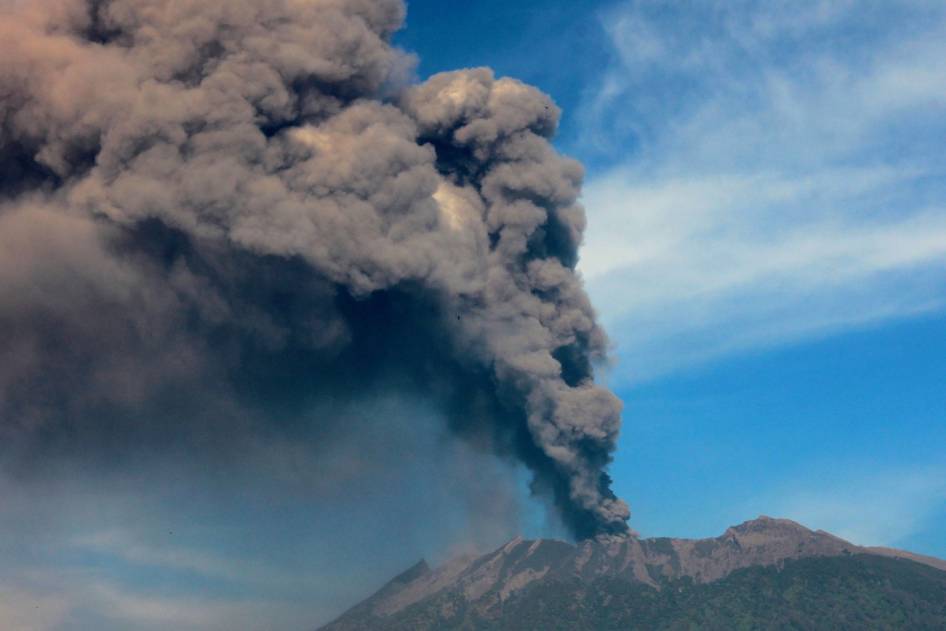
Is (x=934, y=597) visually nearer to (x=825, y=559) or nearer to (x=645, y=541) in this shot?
(x=825, y=559)

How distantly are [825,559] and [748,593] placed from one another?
13.3 meters

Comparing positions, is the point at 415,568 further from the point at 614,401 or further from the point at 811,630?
the point at 614,401

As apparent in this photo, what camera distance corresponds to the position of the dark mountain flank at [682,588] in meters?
107

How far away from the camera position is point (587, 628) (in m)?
105

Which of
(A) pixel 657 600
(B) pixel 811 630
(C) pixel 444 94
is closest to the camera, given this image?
(C) pixel 444 94

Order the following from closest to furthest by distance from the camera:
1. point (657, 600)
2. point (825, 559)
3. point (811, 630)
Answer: point (811, 630)
point (657, 600)
point (825, 559)

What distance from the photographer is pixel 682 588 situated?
380 feet

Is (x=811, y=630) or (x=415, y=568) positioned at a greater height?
(x=415, y=568)

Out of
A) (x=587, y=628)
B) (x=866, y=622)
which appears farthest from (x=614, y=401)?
(x=866, y=622)

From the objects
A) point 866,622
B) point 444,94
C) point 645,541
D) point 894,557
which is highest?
point 444,94

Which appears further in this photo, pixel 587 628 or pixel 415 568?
pixel 415 568

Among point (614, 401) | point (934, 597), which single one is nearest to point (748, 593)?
point (934, 597)

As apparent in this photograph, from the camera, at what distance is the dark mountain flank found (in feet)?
351

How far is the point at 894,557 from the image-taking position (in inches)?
4803
